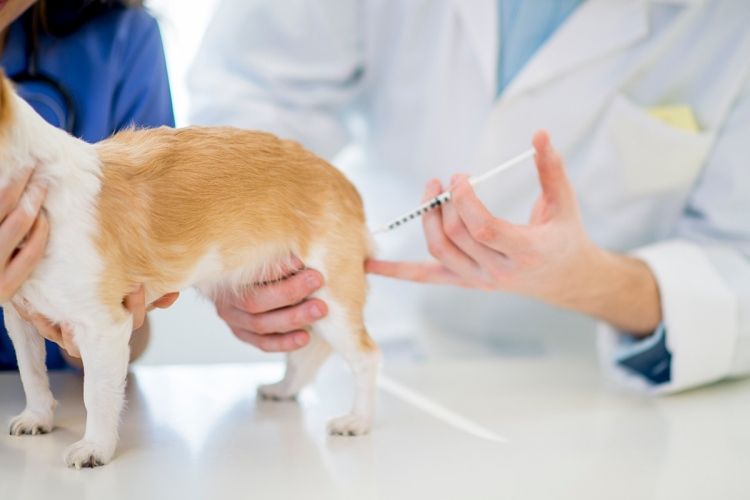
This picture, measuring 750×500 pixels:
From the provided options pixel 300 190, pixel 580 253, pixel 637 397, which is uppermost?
pixel 300 190

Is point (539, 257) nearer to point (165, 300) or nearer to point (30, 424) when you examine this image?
point (165, 300)

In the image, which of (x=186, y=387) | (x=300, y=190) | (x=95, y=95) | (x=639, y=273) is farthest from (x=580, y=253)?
(x=95, y=95)

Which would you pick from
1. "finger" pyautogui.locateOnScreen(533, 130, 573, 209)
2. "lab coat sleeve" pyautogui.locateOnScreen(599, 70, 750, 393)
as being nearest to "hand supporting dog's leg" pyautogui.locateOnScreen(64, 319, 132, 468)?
"finger" pyautogui.locateOnScreen(533, 130, 573, 209)

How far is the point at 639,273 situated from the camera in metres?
1.47

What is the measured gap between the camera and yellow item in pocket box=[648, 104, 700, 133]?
5.46 ft

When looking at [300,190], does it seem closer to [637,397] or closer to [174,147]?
[174,147]

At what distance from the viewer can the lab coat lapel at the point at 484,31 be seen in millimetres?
1640

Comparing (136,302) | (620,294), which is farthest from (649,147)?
(136,302)

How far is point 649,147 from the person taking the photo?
1629 millimetres

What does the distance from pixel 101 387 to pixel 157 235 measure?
6.8 inches

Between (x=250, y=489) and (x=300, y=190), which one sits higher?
(x=300, y=190)

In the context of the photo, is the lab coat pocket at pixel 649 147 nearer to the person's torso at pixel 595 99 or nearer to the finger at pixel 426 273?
the person's torso at pixel 595 99

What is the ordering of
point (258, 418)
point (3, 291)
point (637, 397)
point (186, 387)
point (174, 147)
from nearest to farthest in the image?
point (3, 291) < point (174, 147) < point (258, 418) < point (186, 387) < point (637, 397)

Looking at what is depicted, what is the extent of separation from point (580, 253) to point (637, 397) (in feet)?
0.87
